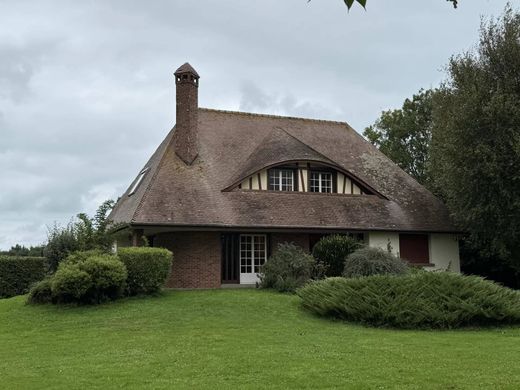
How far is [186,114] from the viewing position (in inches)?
961

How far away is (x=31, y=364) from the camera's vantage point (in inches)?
379

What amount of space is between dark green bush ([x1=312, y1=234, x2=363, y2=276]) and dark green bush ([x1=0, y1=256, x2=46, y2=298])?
11.1m

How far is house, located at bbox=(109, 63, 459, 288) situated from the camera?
21391 millimetres

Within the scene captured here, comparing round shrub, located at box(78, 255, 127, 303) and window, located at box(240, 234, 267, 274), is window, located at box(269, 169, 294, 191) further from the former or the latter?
round shrub, located at box(78, 255, 127, 303)

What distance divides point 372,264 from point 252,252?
5.82 meters

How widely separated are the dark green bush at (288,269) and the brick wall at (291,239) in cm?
206

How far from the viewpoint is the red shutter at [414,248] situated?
2492 centimetres

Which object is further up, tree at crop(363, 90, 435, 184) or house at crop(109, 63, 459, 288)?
tree at crop(363, 90, 435, 184)

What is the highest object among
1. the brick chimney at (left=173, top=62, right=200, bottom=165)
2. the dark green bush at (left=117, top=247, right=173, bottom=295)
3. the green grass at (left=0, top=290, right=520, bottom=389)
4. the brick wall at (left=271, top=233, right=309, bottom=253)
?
the brick chimney at (left=173, top=62, right=200, bottom=165)

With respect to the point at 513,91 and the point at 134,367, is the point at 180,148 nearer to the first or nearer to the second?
the point at 513,91

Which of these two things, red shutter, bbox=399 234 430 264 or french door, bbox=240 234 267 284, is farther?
red shutter, bbox=399 234 430 264

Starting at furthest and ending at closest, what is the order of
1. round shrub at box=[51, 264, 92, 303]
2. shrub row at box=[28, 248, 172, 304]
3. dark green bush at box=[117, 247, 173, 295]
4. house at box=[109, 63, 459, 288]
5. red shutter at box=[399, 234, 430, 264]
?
1. red shutter at box=[399, 234, 430, 264]
2. house at box=[109, 63, 459, 288]
3. dark green bush at box=[117, 247, 173, 295]
4. shrub row at box=[28, 248, 172, 304]
5. round shrub at box=[51, 264, 92, 303]

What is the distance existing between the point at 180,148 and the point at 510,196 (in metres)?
13.0

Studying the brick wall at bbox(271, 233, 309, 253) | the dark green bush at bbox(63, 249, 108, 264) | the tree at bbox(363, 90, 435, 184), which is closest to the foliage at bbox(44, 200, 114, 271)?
the dark green bush at bbox(63, 249, 108, 264)
